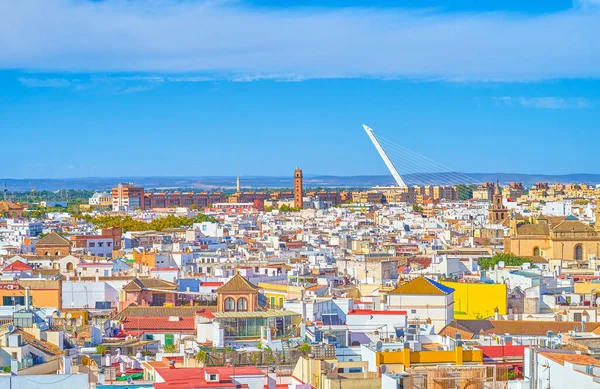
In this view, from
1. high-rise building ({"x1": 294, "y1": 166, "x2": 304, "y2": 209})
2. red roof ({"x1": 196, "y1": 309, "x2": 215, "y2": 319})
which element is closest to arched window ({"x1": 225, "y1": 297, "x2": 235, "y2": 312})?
red roof ({"x1": 196, "y1": 309, "x2": 215, "y2": 319})

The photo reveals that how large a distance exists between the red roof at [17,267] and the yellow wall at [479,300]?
54.4 ft

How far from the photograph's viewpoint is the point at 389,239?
220ft

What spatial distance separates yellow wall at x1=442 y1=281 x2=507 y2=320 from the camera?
1176 inches

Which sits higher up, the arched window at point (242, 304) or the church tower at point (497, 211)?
the church tower at point (497, 211)

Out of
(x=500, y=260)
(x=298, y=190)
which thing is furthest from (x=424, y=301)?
(x=298, y=190)

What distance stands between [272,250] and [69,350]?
121ft

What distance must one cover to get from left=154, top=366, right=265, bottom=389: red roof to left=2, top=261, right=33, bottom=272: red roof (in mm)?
26791

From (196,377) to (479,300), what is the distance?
15.7m

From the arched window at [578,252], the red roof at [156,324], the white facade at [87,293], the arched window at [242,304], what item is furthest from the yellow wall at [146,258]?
the red roof at [156,324]

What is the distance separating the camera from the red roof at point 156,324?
26.5 m

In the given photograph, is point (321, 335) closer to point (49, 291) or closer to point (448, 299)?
point (448, 299)

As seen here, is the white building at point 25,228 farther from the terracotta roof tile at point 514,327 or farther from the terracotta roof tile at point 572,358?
the terracotta roof tile at point 572,358

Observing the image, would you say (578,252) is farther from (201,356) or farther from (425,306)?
(201,356)

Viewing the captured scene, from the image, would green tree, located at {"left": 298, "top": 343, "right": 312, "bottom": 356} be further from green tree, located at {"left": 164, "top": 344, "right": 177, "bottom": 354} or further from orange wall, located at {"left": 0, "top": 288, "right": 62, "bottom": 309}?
orange wall, located at {"left": 0, "top": 288, "right": 62, "bottom": 309}
